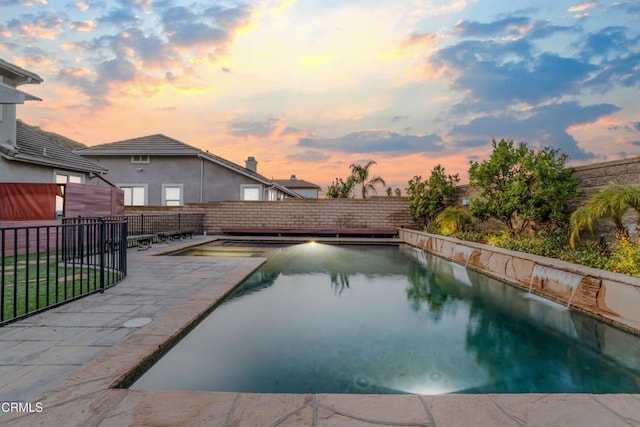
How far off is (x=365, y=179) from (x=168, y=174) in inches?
800

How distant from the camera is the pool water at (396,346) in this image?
110 inches

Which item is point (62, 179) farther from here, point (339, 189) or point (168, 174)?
point (339, 189)

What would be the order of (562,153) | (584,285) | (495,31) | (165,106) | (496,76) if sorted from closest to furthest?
(584,285), (562,153), (495,31), (496,76), (165,106)

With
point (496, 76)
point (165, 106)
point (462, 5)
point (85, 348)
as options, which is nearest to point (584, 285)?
point (85, 348)

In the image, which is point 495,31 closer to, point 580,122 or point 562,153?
point 580,122

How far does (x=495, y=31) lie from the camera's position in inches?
438

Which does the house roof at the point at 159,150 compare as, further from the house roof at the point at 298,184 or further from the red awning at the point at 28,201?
the house roof at the point at 298,184

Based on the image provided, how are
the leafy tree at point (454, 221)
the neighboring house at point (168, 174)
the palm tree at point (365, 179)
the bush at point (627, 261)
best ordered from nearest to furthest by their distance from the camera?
1. the bush at point (627, 261)
2. the leafy tree at point (454, 221)
3. the neighboring house at point (168, 174)
4. the palm tree at point (365, 179)

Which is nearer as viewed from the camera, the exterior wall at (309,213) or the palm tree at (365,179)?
the exterior wall at (309,213)

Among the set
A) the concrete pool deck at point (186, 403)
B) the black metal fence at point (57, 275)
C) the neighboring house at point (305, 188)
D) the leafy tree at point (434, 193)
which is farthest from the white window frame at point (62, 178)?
the neighboring house at point (305, 188)

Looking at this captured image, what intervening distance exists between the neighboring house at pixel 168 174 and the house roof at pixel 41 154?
21.1 feet

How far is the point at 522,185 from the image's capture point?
26.7 feet

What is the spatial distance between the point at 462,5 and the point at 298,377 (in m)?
12.2
